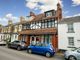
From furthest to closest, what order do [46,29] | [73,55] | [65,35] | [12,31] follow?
[12,31]
[46,29]
[65,35]
[73,55]

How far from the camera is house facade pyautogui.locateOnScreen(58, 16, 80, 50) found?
71.5 ft

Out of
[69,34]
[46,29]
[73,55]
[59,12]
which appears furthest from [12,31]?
[73,55]

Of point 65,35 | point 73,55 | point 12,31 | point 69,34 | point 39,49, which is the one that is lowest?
point 73,55

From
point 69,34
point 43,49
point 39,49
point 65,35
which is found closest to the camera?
point 43,49

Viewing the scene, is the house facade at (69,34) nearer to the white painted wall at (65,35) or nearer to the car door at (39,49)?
the white painted wall at (65,35)

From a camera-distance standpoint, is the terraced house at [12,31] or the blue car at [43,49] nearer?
the blue car at [43,49]

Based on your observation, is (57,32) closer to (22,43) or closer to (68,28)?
(68,28)

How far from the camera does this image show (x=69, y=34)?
22.6 meters

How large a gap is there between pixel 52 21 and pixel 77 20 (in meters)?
5.81

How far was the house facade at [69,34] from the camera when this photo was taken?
2180 centimetres

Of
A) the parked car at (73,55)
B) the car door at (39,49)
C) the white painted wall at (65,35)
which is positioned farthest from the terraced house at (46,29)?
the parked car at (73,55)

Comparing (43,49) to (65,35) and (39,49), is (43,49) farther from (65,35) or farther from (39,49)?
(65,35)

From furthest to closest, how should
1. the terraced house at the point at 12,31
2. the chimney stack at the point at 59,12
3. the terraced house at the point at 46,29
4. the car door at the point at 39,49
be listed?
the terraced house at the point at 12,31, the chimney stack at the point at 59,12, the terraced house at the point at 46,29, the car door at the point at 39,49

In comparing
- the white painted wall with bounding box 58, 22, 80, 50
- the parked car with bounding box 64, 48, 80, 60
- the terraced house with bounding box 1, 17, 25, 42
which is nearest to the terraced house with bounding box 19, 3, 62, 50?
the white painted wall with bounding box 58, 22, 80, 50
